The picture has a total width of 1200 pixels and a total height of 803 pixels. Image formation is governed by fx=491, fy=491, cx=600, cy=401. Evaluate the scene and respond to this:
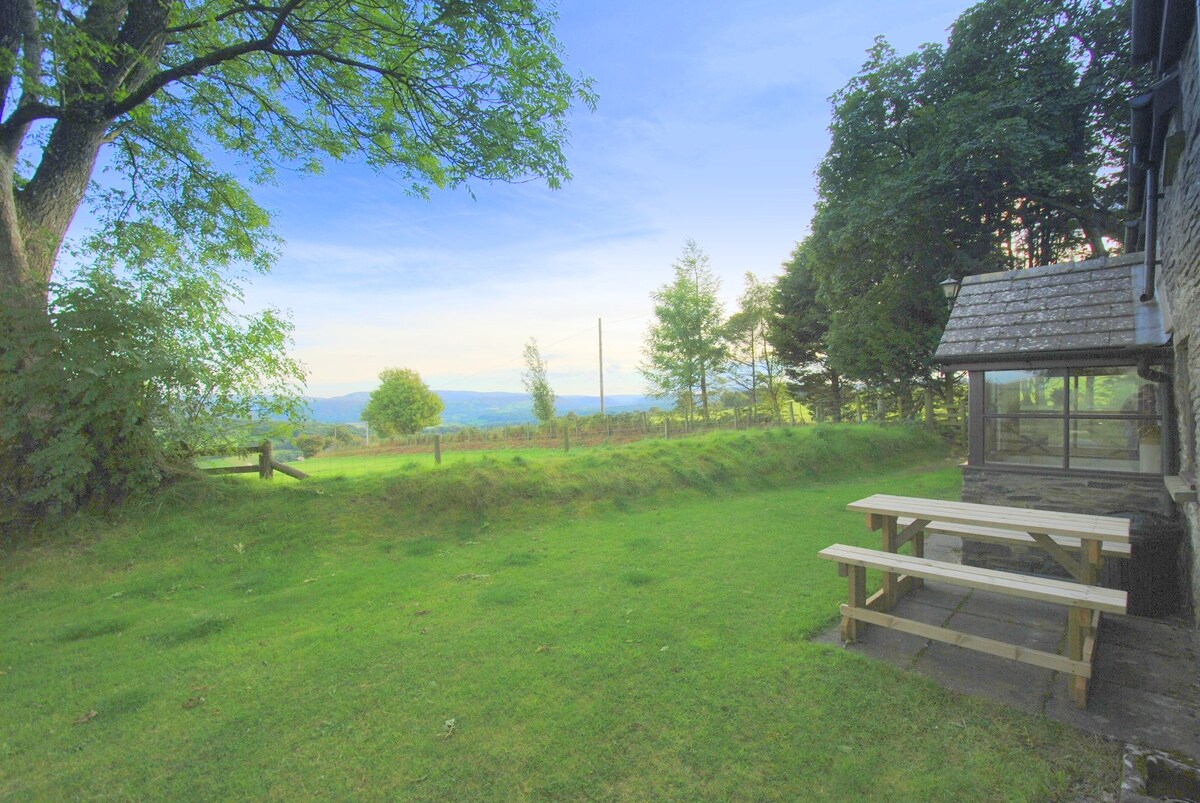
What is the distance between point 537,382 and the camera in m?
29.7

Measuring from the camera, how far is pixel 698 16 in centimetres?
925

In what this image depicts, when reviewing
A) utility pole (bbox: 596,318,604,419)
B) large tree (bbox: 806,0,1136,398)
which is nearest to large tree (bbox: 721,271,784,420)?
utility pole (bbox: 596,318,604,419)

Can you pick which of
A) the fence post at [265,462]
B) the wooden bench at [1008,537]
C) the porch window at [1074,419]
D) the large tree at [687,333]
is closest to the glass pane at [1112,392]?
the porch window at [1074,419]

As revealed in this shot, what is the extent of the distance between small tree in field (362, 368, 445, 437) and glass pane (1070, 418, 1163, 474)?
1816 inches

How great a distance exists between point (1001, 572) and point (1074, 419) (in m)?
3.25

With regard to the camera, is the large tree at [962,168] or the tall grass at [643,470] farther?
the large tree at [962,168]

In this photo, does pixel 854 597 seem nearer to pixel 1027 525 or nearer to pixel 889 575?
pixel 889 575

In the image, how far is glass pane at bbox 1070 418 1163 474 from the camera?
4.98 metres

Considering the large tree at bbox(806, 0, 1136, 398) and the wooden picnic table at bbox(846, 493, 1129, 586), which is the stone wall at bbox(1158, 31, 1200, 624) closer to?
the wooden picnic table at bbox(846, 493, 1129, 586)

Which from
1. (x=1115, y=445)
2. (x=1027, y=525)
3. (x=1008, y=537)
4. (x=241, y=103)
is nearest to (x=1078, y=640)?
(x=1027, y=525)

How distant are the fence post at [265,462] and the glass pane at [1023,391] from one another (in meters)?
10.6

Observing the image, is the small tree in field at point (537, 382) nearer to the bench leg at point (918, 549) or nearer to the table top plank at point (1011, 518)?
the bench leg at point (918, 549)

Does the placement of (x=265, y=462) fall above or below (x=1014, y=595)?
above

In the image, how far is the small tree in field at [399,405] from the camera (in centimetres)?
4597
